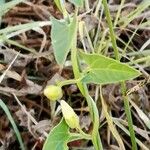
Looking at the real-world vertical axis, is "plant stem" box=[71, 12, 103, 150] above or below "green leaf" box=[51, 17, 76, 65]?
below

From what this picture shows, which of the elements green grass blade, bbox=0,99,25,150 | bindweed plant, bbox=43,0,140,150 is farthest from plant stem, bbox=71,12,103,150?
green grass blade, bbox=0,99,25,150

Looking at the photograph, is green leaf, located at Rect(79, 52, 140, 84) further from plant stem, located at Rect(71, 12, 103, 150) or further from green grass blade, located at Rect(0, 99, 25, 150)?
green grass blade, located at Rect(0, 99, 25, 150)

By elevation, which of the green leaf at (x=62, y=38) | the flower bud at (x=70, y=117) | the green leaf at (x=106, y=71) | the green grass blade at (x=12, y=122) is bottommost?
the green grass blade at (x=12, y=122)

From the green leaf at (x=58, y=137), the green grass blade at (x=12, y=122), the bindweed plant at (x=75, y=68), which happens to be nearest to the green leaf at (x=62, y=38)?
the bindweed plant at (x=75, y=68)

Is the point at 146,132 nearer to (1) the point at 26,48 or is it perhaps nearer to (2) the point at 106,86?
(2) the point at 106,86

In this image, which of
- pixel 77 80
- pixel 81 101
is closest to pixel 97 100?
pixel 81 101

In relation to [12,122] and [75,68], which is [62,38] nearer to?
[75,68]

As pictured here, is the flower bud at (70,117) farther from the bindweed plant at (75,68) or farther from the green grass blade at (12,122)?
the green grass blade at (12,122)
